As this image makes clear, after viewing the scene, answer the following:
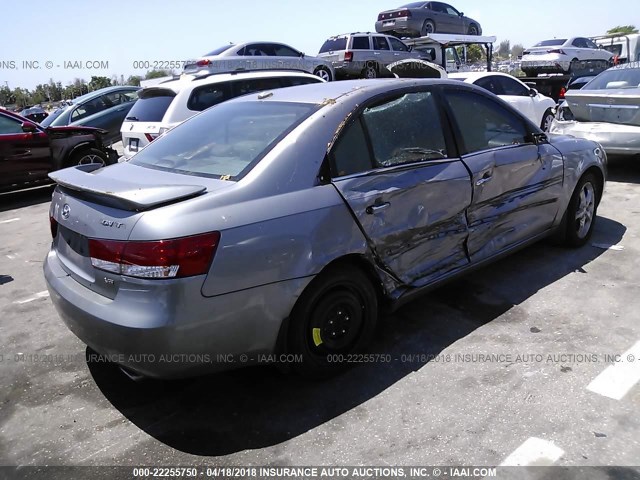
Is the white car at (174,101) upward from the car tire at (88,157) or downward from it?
upward

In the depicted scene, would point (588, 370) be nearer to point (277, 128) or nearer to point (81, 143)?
point (277, 128)

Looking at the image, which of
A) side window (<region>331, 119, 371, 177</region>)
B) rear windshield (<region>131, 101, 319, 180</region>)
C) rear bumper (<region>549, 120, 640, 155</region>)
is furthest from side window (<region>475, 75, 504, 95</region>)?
side window (<region>331, 119, 371, 177</region>)

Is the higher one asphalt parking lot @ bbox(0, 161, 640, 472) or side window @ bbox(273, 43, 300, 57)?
side window @ bbox(273, 43, 300, 57)

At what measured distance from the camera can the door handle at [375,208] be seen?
3133mm

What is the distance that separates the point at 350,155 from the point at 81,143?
7524mm

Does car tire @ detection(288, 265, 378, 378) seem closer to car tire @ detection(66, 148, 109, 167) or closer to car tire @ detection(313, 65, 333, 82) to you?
car tire @ detection(66, 148, 109, 167)

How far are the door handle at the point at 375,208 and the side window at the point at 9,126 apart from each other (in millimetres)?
7522

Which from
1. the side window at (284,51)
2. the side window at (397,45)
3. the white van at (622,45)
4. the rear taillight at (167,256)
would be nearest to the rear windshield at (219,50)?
the side window at (284,51)

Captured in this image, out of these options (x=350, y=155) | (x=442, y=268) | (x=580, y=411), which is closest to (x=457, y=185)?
(x=442, y=268)

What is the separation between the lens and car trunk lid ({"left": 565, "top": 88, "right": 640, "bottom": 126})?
7.21m

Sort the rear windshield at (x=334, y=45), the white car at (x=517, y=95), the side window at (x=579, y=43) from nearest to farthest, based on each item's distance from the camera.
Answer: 1. the white car at (x=517, y=95)
2. the rear windshield at (x=334, y=45)
3. the side window at (x=579, y=43)

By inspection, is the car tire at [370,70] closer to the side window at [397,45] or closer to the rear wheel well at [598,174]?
the side window at [397,45]

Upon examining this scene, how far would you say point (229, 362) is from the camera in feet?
8.88

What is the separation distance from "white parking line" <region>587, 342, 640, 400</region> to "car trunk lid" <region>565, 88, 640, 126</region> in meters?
5.09
